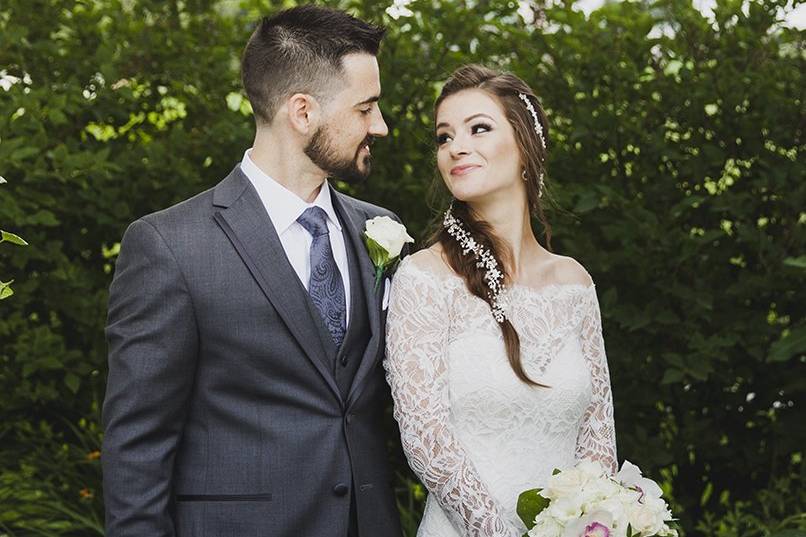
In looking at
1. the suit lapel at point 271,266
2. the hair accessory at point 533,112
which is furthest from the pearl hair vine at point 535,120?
the suit lapel at point 271,266

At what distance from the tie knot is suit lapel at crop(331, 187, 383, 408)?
0.40 ft

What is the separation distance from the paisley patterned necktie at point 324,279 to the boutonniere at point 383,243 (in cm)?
13

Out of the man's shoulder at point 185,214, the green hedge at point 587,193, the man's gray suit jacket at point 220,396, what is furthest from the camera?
the green hedge at point 587,193

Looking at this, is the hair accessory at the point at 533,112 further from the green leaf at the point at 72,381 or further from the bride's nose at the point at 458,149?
the green leaf at the point at 72,381

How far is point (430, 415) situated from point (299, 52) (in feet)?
3.39

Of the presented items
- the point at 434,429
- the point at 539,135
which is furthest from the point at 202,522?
the point at 539,135

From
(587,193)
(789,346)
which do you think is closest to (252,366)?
(587,193)

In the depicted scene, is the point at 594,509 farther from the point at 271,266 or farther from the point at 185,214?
the point at 185,214

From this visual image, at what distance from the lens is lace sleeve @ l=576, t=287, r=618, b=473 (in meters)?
3.16

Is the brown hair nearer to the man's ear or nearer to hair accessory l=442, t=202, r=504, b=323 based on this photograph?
hair accessory l=442, t=202, r=504, b=323

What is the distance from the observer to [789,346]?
153 inches

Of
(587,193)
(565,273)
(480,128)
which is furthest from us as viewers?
(587,193)

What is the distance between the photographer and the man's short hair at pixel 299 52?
9.57ft

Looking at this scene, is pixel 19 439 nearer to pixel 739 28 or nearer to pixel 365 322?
pixel 365 322
